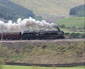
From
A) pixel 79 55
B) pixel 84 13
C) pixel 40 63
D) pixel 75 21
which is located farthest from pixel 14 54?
pixel 84 13

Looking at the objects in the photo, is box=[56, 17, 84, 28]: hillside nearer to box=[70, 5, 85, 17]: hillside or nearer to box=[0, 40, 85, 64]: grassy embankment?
box=[70, 5, 85, 17]: hillside

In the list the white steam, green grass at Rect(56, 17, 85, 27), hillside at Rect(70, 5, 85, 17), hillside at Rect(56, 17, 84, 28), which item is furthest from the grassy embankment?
hillside at Rect(70, 5, 85, 17)

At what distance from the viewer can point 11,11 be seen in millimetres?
161000

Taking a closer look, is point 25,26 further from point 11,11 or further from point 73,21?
point 73,21

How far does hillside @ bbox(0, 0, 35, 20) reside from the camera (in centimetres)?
14582

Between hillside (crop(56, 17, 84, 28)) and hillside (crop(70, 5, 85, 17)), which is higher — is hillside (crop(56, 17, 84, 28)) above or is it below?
below

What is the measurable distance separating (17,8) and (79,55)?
117483 millimetres

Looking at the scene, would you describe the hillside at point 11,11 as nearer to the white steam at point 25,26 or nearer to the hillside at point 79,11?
the hillside at point 79,11

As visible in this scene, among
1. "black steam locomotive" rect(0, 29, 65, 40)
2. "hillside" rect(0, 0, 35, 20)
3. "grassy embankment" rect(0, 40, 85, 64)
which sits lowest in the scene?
"grassy embankment" rect(0, 40, 85, 64)

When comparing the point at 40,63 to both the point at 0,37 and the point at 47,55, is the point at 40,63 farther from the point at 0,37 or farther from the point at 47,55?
the point at 0,37

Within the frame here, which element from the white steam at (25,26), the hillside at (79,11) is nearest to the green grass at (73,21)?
the hillside at (79,11)

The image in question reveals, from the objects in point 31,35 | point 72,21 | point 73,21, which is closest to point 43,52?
point 31,35

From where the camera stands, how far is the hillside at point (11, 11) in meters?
146

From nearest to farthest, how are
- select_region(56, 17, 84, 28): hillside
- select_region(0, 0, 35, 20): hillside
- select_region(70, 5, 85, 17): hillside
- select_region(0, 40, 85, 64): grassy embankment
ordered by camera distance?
select_region(0, 40, 85, 64): grassy embankment < select_region(0, 0, 35, 20): hillside < select_region(56, 17, 84, 28): hillside < select_region(70, 5, 85, 17): hillside
